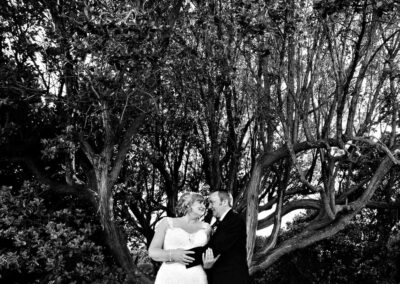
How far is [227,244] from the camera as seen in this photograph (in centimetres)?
601

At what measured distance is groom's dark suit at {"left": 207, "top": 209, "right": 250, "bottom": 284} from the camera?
6023mm

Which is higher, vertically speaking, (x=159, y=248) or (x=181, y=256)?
(x=159, y=248)

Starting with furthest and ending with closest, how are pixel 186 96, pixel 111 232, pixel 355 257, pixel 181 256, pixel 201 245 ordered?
pixel 355 257, pixel 186 96, pixel 111 232, pixel 201 245, pixel 181 256

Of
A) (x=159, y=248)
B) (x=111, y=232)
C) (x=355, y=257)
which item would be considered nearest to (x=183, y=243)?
(x=159, y=248)

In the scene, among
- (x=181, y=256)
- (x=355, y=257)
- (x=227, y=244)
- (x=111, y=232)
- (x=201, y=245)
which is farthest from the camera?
(x=355, y=257)

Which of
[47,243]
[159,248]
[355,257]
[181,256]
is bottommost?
[355,257]

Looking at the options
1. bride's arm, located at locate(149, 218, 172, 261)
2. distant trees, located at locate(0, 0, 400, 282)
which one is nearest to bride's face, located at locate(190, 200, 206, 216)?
bride's arm, located at locate(149, 218, 172, 261)

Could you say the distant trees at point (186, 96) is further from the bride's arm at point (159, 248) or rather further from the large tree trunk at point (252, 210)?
the bride's arm at point (159, 248)

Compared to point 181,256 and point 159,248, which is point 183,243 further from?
point 159,248

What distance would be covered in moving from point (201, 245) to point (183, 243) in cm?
23

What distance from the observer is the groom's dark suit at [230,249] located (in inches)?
237

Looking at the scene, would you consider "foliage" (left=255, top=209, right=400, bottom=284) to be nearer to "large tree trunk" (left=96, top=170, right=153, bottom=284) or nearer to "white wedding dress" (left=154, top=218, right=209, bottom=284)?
"large tree trunk" (left=96, top=170, right=153, bottom=284)

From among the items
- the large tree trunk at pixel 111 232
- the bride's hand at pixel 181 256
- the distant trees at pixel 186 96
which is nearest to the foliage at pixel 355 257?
the distant trees at pixel 186 96

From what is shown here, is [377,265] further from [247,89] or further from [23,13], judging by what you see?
[23,13]
